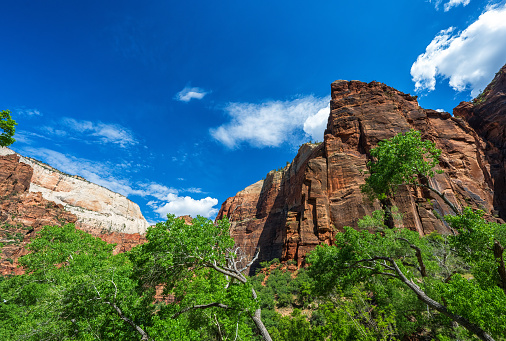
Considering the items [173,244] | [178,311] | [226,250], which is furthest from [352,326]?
[173,244]

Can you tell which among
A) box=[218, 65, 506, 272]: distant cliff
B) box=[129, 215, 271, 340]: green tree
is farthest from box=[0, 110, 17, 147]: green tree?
box=[218, 65, 506, 272]: distant cliff

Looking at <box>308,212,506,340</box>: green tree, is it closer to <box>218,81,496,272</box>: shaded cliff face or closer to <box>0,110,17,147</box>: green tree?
<box>0,110,17,147</box>: green tree

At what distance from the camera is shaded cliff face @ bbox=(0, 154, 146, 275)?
60.6 meters

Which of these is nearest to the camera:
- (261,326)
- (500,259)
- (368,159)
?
(500,259)

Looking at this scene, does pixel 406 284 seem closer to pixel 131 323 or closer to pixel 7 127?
pixel 131 323

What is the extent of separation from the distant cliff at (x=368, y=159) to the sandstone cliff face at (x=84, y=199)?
120 m

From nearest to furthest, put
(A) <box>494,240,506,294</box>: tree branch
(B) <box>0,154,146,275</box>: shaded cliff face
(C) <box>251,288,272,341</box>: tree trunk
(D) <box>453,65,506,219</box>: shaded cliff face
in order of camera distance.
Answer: (A) <box>494,240,506,294</box>: tree branch → (C) <box>251,288,272,341</box>: tree trunk → (D) <box>453,65,506,219</box>: shaded cliff face → (B) <box>0,154,146,275</box>: shaded cliff face

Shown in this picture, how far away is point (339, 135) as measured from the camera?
55.5 metres

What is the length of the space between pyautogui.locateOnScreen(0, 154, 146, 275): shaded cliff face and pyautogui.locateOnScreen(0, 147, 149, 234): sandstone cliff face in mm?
41426

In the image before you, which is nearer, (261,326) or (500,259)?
(500,259)

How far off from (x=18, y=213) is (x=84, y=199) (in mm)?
76877

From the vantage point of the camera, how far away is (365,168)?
48.2 meters

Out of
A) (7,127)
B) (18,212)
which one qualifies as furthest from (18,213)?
(7,127)

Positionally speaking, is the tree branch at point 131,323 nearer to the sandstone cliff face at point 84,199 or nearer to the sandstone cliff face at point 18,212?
the sandstone cliff face at point 18,212
